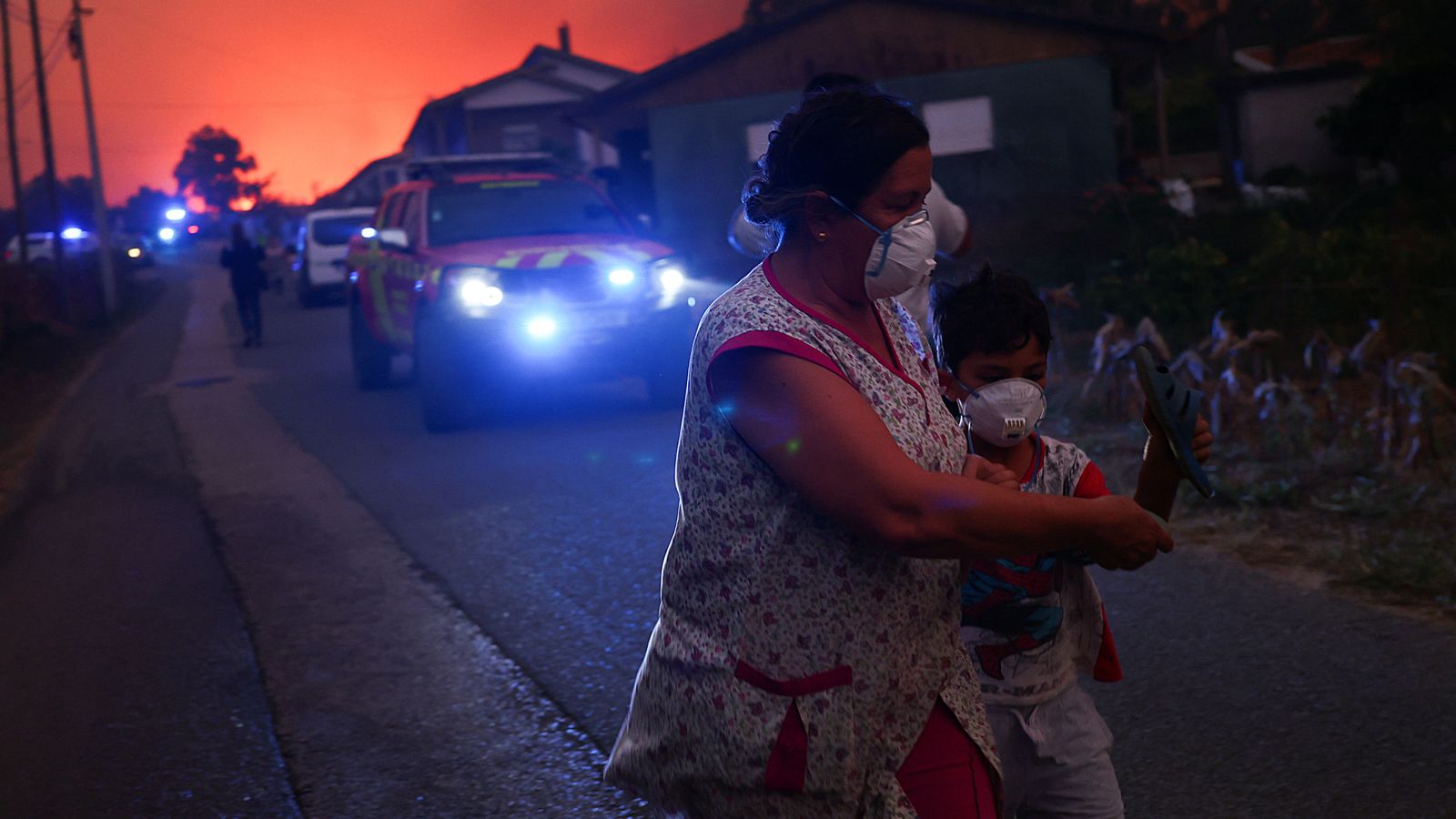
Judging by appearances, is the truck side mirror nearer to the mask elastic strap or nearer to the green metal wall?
the mask elastic strap

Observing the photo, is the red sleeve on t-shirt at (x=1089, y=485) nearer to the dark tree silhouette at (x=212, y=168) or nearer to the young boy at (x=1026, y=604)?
the young boy at (x=1026, y=604)

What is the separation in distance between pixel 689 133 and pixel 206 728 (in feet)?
71.0

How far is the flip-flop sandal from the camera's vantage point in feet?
6.80

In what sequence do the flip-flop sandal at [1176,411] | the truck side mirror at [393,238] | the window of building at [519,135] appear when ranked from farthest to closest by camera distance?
the window of building at [519,135], the truck side mirror at [393,238], the flip-flop sandal at [1176,411]

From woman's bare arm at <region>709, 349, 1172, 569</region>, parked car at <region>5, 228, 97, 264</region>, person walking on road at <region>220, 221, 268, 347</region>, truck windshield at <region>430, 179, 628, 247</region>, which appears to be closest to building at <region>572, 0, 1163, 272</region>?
person walking on road at <region>220, 221, 268, 347</region>

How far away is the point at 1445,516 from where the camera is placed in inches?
230

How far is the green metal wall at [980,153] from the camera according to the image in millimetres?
24281

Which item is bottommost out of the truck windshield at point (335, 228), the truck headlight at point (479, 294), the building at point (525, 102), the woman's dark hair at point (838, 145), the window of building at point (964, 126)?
the truck headlight at point (479, 294)

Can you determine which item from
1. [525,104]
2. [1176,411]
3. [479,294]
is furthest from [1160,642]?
[525,104]

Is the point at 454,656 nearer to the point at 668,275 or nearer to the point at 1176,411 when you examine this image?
the point at 1176,411

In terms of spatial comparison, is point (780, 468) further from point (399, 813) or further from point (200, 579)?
point (200, 579)

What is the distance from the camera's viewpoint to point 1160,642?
4844 millimetres

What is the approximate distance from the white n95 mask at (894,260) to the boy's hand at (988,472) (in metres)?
0.28

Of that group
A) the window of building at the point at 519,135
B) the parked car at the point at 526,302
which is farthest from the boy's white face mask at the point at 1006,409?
the window of building at the point at 519,135
